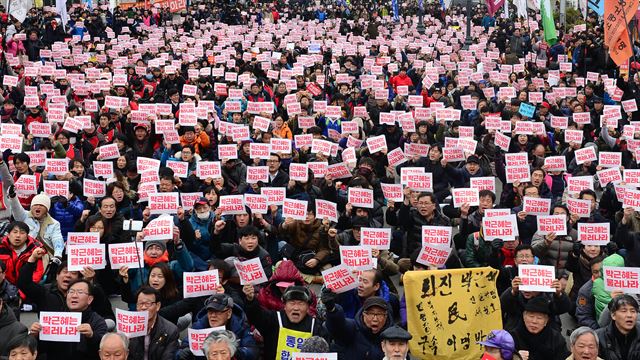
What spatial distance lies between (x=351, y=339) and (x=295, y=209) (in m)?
2.81

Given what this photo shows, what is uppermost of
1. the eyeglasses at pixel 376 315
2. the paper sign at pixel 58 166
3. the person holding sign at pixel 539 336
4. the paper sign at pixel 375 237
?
the paper sign at pixel 58 166

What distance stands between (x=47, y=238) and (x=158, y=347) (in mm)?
2884

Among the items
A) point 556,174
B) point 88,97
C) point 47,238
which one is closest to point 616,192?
point 556,174

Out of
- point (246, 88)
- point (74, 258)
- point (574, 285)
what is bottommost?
point (574, 285)

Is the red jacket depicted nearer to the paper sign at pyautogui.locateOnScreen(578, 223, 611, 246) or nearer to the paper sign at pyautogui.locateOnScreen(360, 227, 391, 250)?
the paper sign at pyautogui.locateOnScreen(360, 227, 391, 250)

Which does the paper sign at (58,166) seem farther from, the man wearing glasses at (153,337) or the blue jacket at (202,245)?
the man wearing glasses at (153,337)

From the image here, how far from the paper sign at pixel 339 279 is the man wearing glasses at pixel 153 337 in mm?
1180

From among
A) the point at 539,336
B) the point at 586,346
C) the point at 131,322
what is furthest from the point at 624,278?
the point at 131,322

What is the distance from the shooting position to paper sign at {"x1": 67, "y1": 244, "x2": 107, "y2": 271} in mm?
6848

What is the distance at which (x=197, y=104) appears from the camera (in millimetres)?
15539

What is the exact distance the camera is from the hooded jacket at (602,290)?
272 inches

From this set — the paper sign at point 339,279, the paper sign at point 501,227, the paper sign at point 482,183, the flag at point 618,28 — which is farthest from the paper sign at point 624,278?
the flag at point 618,28

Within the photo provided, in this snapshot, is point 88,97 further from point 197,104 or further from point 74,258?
point 74,258

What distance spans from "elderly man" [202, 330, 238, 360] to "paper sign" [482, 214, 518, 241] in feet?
10.7
